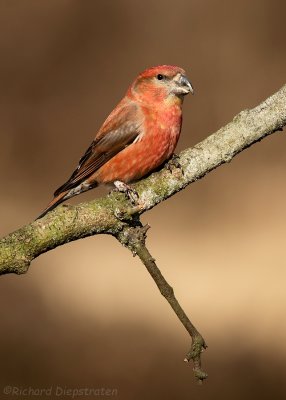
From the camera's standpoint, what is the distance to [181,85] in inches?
140

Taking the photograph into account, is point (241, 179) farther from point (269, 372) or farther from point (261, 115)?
point (261, 115)

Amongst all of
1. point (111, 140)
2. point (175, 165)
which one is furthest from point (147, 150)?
point (175, 165)

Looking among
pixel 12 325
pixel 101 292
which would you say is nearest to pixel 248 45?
pixel 101 292

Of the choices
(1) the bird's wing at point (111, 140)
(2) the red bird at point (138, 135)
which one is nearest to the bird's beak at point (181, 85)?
(2) the red bird at point (138, 135)

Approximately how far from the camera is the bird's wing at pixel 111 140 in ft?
11.8

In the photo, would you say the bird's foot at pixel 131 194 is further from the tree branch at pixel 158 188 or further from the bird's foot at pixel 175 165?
the bird's foot at pixel 175 165

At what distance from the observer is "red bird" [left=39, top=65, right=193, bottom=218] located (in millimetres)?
3469

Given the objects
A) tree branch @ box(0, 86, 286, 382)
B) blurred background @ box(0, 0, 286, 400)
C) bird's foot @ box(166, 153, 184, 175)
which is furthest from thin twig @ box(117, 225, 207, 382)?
blurred background @ box(0, 0, 286, 400)

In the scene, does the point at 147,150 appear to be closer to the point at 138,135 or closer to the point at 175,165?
the point at 138,135

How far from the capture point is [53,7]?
6348 millimetres

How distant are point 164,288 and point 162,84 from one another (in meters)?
1.41

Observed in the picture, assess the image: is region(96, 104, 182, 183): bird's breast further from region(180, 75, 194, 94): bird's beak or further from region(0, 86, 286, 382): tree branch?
region(0, 86, 286, 382): tree branch

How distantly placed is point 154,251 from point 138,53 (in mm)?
1602

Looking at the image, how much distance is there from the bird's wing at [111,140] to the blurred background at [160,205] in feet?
7.10
